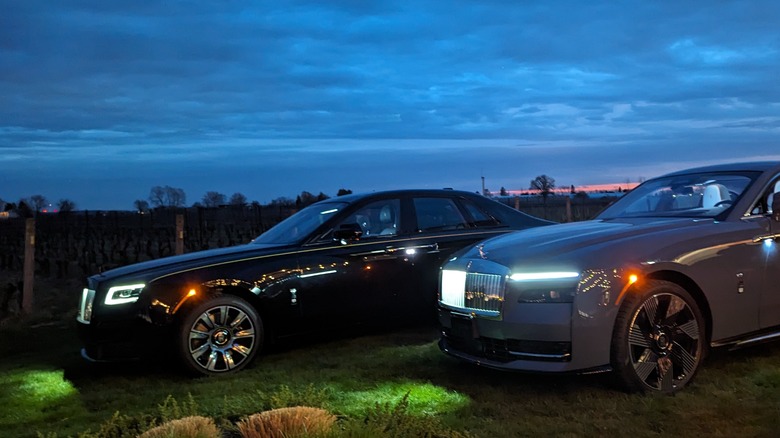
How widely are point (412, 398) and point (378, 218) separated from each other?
2548 millimetres

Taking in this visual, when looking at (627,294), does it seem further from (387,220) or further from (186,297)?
(186,297)

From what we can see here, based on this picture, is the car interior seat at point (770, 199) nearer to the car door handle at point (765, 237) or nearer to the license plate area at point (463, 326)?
the car door handle at point (765, 237)

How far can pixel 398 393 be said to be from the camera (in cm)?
467

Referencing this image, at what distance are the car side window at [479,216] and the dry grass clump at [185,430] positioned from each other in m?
4.45

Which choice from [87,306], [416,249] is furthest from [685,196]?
[87,306]

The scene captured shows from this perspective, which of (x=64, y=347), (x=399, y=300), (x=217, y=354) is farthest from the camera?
(x=64, y=347)

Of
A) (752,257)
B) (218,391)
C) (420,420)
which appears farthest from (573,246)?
(218,391)

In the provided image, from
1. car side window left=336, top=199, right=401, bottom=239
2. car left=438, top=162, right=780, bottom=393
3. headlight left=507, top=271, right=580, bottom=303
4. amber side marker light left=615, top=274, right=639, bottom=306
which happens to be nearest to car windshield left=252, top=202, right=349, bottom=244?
car side window left=336, top=199, right=401, bottom=239

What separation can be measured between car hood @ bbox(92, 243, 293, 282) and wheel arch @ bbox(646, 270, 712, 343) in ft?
10.7

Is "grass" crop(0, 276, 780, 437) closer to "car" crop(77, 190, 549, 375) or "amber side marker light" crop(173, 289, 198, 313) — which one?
"car" crop(77, 190, 549, 375)

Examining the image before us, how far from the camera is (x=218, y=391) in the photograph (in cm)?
495

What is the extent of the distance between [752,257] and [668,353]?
41.2 inches

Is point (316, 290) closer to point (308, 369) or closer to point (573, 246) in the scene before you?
point (308, 369)

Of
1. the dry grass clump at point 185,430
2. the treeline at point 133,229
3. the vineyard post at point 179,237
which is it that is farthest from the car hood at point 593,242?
the treeline at point 133,229
